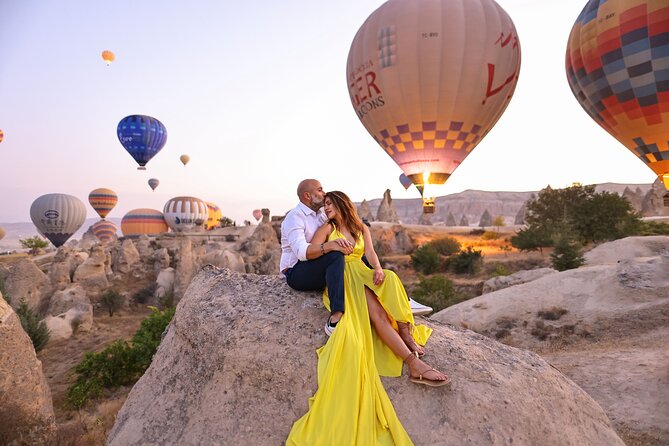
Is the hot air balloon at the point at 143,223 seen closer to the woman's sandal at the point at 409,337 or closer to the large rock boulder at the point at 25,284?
the large rock boulder at the point at 25,284

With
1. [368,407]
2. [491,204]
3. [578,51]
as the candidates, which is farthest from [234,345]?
[491,204]

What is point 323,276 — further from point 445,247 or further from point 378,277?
point 445,247

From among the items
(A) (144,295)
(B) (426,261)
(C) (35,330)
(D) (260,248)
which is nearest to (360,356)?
(C) (35,330)

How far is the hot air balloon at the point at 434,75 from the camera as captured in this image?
17.0 meters

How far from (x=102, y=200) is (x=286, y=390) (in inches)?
2663

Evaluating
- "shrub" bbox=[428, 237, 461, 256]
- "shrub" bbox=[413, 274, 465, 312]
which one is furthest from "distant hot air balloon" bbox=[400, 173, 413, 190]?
"shrub" bbox=[413, 274, 465, 312]

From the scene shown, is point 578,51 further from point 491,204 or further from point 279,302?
point 491,204

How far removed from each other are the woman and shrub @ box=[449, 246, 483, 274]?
81.3ft

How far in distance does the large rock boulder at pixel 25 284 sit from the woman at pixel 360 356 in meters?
21.1

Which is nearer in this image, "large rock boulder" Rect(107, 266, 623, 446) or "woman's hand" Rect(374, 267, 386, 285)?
"large rock boulder" Rect(107, 266, 623, 446)

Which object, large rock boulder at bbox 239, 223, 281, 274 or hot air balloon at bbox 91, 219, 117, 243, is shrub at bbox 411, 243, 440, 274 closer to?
large rock boulder at bbox 239, 223, 281, 274

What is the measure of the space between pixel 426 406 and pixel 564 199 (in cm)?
3258

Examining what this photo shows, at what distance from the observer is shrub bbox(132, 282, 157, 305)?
23750 millimetres

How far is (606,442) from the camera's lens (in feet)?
10.2
